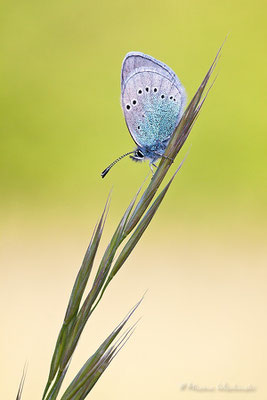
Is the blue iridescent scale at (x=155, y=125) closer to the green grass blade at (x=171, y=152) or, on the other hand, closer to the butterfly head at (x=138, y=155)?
the butterfly head at (x=138, y=155)

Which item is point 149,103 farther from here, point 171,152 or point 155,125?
point 171,152

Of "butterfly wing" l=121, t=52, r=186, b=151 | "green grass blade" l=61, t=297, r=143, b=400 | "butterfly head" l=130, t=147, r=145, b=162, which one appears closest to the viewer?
"green grass blade" l=61, t=297, r=143, b=400

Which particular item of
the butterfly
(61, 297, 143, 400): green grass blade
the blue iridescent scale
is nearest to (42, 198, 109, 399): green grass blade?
(61, 297, 143, 400): green grass blade

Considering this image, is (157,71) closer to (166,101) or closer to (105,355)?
(166,101)

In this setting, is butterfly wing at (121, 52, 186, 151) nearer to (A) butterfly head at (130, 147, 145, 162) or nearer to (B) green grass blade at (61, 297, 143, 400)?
(A) butterfly head at (130, 147, 145, 162)

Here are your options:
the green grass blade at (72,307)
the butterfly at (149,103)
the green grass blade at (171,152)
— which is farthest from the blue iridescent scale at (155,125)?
the green grass blade at (72,307)

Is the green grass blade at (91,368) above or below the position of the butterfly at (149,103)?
below

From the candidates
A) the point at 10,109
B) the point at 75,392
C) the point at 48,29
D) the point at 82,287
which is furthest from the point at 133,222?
the point at 48,29

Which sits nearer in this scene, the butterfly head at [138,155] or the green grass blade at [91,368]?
the green grass blade at [91,368]
